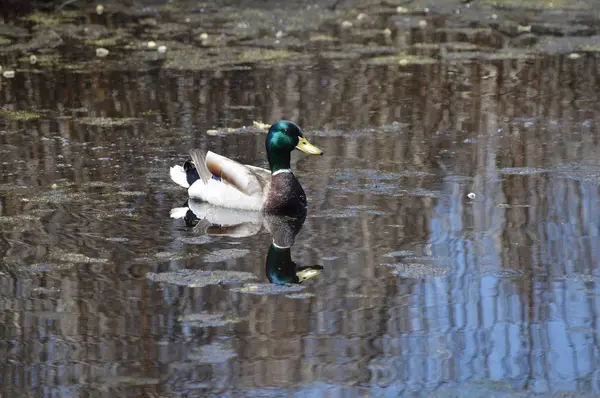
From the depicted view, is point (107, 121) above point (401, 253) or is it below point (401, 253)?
above

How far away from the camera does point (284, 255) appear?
6773 millimetres

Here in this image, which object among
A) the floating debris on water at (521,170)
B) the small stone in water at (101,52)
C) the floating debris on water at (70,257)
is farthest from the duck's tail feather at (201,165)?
the small stone in water at (101,52)

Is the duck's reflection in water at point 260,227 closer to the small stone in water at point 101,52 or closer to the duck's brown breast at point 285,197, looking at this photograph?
the duck's brown breast at point 285,197

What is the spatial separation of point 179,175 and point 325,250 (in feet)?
6.56

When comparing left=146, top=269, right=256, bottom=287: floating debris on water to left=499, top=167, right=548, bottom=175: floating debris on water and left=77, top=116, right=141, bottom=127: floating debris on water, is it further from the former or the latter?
left=77, top=116, right=141, bottom=127: floating debris on water

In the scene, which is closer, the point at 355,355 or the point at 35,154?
the point at 355,355

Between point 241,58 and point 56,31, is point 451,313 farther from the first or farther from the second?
point 56,31

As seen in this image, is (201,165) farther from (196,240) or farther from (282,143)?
(196,240)

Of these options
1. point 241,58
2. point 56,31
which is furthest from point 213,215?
point 56,31

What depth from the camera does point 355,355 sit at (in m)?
5.14

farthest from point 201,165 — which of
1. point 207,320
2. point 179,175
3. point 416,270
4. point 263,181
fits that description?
point 207,320

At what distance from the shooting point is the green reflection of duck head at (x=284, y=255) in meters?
6.32

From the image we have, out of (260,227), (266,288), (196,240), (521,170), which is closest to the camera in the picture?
(266,288)

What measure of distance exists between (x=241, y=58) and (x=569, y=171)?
6129 mm
